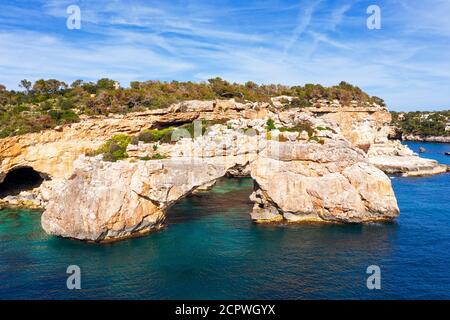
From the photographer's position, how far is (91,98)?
44.0 m

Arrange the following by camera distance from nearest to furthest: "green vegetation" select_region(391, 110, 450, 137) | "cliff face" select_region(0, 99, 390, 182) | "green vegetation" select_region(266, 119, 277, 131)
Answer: "green vegetation" select_region(266, 119, 277, 131) → "cliff face" select_region(0, 99, 390, 182) → "green vegetation" select_region(391, 110, 450, 137)

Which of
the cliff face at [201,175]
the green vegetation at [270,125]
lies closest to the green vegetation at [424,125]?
the cliff face at [201,175]

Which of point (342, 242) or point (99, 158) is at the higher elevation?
point (99, 158)

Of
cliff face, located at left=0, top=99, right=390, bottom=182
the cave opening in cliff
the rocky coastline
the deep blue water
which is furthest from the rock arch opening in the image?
the rocky coastline

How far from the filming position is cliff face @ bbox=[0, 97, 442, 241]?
28.3 m

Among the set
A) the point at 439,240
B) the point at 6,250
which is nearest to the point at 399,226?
the point at 439,240

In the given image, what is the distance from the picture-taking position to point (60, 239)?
1115 inches

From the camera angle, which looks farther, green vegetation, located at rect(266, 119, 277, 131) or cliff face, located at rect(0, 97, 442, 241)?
green vegetation, located at rect(266, 119, 277, 131)

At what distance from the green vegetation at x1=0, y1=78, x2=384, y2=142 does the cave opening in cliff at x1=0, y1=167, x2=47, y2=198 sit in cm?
574

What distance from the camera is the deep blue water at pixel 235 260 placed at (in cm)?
2038

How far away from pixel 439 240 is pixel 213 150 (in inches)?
732

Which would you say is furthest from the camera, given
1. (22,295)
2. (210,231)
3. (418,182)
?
(418,182)

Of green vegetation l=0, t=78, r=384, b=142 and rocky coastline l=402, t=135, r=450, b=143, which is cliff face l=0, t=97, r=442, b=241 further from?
rocky coastline l=402, t=135, r=450, b=143
